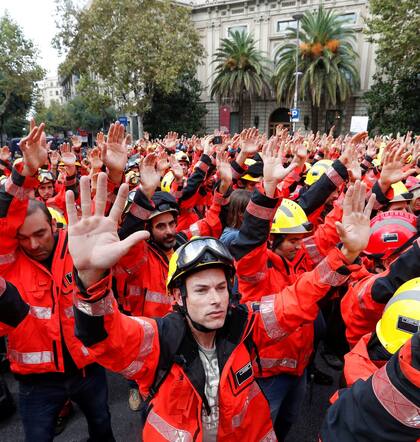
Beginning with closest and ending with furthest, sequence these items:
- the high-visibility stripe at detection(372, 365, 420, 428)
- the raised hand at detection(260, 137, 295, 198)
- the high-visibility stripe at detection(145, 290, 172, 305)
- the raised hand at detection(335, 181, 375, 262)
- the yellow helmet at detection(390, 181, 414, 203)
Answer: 1. the high-visibility stripe at detection(372, 365, 420, 428)
2. the raised hand at detection(335, 181, 375, 262)
3. the raised hand at detection(260, 137, 295, 198)
4. the high-visibility stripe at detection(145, 290, 172, 305)
5. the yellow helmet at detection(390, 181, 414, 203)

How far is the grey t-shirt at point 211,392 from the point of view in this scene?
1.65 m

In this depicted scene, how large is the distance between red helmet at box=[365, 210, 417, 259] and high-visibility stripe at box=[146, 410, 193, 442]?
5.98 feet

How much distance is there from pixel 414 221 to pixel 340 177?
661 millimetres

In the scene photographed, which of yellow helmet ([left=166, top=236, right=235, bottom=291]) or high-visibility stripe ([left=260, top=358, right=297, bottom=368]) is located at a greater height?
yellow helmet ([left=166, top=236, right=235, bottom=291])

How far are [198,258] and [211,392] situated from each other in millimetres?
617

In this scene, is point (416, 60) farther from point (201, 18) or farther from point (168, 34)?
point (201, 18)

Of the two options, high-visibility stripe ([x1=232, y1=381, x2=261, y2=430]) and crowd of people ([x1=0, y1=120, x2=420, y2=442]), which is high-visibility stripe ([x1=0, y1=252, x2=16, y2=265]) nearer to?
crowd of people ([x1=0, y1=120, x2=420, y2=442])

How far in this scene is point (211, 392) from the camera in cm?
165

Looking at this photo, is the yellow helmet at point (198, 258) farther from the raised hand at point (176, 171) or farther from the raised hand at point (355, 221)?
the raised hand at point (176, 171)

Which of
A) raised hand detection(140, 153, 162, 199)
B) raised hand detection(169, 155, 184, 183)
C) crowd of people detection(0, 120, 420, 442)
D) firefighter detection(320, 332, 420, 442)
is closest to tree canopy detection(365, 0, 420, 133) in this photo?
raised hand detection(169, 155, 184, 183)

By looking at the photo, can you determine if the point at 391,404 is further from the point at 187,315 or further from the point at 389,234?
the point at 389,234

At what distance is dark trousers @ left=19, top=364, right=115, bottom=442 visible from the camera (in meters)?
2.19

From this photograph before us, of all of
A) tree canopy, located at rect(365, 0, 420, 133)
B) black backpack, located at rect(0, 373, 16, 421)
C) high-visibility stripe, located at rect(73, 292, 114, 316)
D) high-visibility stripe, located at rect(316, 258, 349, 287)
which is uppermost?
tree canopy, located at rect(365, 0, 420, 133)

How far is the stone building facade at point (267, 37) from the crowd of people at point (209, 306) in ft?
84.3
